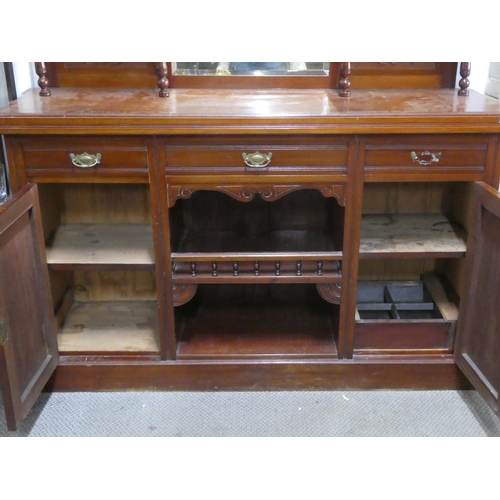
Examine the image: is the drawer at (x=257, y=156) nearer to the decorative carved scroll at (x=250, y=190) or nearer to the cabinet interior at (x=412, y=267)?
the decorative carved scroll at (x=250, y=190)

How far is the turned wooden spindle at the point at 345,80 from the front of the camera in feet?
6.09

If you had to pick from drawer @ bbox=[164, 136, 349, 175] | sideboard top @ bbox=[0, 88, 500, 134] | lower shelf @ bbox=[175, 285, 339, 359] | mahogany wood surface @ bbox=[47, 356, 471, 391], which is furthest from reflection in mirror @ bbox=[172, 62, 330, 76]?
mahogany wood surface @ bbox=[47, 356, 471, 391]

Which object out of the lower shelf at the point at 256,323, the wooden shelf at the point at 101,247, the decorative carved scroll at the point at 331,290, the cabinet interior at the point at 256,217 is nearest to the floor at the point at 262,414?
the lower shelf at the point at 256,323

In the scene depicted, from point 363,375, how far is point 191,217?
0.83 m

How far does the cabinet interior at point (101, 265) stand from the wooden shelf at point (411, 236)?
2.41 ft

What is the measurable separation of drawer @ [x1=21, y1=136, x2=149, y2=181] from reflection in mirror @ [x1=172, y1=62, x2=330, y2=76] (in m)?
0.44

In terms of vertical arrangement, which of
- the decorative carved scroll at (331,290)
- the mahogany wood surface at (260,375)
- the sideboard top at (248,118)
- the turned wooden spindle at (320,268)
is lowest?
the mahogany wood surface at (260,375)

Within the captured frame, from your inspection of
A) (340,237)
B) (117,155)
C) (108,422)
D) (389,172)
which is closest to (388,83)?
(389,172)

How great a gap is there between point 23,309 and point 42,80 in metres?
0.76

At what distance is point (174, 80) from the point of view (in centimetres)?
201

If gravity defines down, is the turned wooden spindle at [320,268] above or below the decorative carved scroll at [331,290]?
above

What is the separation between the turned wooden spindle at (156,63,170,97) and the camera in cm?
185

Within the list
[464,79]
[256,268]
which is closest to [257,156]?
[256,268]

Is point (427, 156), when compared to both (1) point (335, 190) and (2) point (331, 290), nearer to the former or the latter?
(1) point (335, 190)
